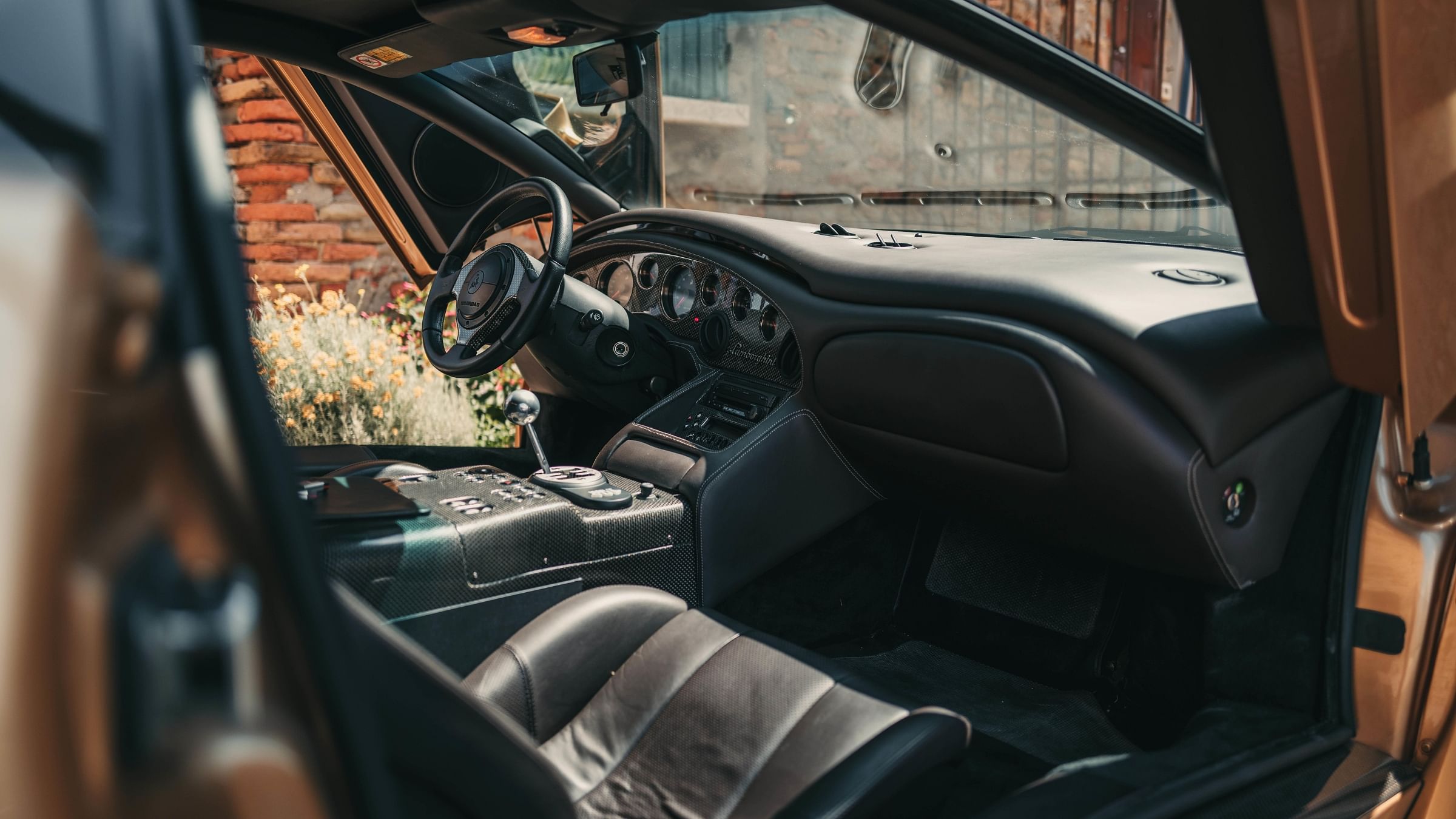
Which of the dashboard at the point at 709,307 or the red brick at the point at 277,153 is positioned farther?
the red brick at the point at 277,153

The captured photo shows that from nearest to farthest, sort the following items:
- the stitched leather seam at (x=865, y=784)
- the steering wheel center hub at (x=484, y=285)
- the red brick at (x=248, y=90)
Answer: the stitched leather seam at (x=865, y=784), the steering wheel center hub at (x=484, y=285), the red brick at (x=248, y=90)

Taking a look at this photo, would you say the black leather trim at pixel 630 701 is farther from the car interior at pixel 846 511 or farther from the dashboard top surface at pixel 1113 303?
the dashboard top surface at pixel 1113 303

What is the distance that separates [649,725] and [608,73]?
1.36 m

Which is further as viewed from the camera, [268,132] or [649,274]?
[268,132]

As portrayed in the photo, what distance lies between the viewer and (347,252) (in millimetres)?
4938

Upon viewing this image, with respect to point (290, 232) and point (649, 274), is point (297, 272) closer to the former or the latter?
point (290, 232)

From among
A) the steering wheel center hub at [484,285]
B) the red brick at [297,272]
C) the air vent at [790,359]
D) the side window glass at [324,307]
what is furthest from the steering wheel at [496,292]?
the red brick at [297,272]

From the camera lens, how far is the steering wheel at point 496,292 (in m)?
2.08

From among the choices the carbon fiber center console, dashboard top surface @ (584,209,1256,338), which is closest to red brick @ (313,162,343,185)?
dashboard top surface @ (584,209,1256,338)

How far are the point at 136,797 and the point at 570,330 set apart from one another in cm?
185

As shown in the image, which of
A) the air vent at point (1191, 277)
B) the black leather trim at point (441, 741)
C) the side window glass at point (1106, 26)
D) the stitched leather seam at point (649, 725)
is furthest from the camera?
the side window glass at point (1106, 26)

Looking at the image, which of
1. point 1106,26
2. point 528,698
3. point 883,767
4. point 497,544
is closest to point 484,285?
point 497,544

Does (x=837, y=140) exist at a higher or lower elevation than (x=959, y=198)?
higher

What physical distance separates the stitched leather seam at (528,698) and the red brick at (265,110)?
12.8 feet
